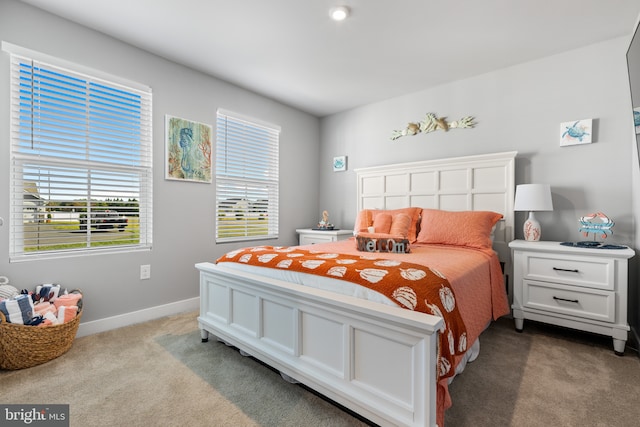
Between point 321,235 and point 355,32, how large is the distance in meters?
2.27

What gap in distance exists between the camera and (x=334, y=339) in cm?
149

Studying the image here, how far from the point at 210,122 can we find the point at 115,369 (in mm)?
2367

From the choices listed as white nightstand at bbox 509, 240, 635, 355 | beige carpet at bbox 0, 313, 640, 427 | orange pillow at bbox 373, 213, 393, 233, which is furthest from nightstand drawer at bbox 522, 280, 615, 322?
orange pillow at bbox 373, 213, 393, 233

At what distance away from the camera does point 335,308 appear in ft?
4.75

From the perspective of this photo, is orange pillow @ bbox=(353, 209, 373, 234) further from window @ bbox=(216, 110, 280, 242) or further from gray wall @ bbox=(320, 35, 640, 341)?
window @ bbox=(216, 110, 280, 242)

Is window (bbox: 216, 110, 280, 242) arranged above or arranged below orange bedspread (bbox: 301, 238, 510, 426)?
above

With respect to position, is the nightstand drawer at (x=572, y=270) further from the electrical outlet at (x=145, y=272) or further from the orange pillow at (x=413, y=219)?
the electrical outlet at (x=145, y=272)

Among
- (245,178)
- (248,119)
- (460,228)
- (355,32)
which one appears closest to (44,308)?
(245,178)

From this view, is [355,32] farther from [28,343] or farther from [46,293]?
[28,343]

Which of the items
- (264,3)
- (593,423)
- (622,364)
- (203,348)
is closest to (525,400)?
(593,423)

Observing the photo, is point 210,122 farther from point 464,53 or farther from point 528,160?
point 528,160

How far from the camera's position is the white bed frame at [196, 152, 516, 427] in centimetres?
120

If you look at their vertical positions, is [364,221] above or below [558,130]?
below

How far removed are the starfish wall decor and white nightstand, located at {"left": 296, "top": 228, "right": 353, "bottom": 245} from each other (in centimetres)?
137
